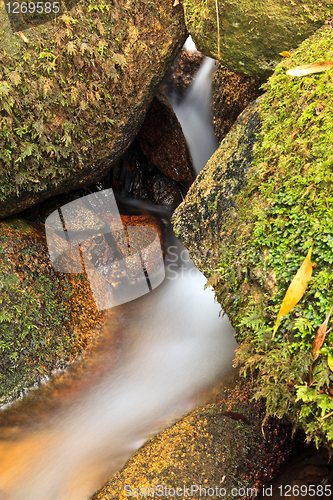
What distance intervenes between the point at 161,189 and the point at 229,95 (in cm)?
189

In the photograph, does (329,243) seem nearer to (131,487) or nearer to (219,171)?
(219,171)

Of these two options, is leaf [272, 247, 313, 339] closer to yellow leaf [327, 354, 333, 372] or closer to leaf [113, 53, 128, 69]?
yellow leaf [327, 354, 333, 372]

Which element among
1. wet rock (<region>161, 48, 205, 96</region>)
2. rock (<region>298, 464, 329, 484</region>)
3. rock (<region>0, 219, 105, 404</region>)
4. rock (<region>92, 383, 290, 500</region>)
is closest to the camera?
rock (<region>92, 383, 290, 500</region>)

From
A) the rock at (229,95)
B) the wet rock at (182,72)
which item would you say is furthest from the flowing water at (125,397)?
the wet rock at (182,72)

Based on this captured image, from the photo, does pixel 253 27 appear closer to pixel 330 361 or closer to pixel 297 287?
pixel 297 287

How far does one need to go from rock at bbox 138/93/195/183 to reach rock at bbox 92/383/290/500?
3738mm

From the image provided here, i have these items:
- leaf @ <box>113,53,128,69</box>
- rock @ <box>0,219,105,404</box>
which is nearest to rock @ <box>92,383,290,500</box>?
rock @ <box>0,219,105,404</box>

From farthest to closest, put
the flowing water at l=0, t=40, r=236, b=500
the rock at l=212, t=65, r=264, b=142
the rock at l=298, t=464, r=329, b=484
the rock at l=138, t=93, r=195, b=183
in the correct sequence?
the rock at l=138, t=93, r=195, b=183
the rock at l=212, t=65, r=264, b=142
the flowing water at l=0, t=40, r=236, b=500
the rock at l=298, t=464, r=329, b=484

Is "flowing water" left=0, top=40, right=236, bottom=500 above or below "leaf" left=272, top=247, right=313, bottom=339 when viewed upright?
below

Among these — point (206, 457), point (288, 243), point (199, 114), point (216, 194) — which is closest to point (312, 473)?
point (206, 457)

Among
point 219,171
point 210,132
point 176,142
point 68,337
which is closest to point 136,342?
point 68,337

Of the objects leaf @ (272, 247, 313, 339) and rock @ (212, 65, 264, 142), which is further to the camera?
rock @ (212, 65, 264, 142)

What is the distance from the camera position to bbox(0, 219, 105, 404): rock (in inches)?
121

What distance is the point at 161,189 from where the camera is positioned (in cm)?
548
